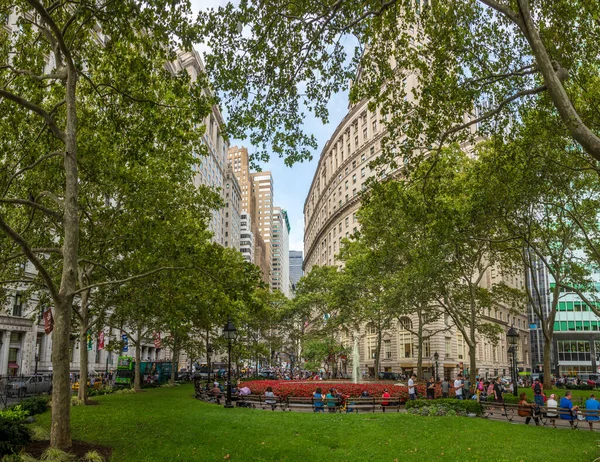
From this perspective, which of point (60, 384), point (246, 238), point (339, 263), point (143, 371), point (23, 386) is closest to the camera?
point (60, 384)

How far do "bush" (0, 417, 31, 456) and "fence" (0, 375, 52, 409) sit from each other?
49.6 feet

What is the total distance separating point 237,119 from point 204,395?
802 inches

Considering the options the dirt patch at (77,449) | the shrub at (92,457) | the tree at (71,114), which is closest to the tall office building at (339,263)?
the tree at (71,114)

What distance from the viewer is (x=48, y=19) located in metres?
11.2

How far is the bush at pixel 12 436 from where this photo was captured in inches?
Answer: 457

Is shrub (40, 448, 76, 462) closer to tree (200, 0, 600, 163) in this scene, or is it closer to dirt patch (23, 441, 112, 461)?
dirt patch (23, 441, 112, 461)

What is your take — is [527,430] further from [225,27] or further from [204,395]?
[204,395]

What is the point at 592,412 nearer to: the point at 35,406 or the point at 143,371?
the point at 35,406

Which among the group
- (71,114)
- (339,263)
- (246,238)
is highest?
(246,238)

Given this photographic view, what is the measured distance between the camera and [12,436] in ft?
39.9

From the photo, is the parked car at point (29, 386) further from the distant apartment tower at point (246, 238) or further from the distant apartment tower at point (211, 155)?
the distant apartment tower at point (246, 238)

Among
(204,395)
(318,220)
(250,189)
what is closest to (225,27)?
(204,395)

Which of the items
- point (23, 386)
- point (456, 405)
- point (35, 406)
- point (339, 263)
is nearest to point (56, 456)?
point (35, 406)

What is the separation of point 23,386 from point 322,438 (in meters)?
20.9
